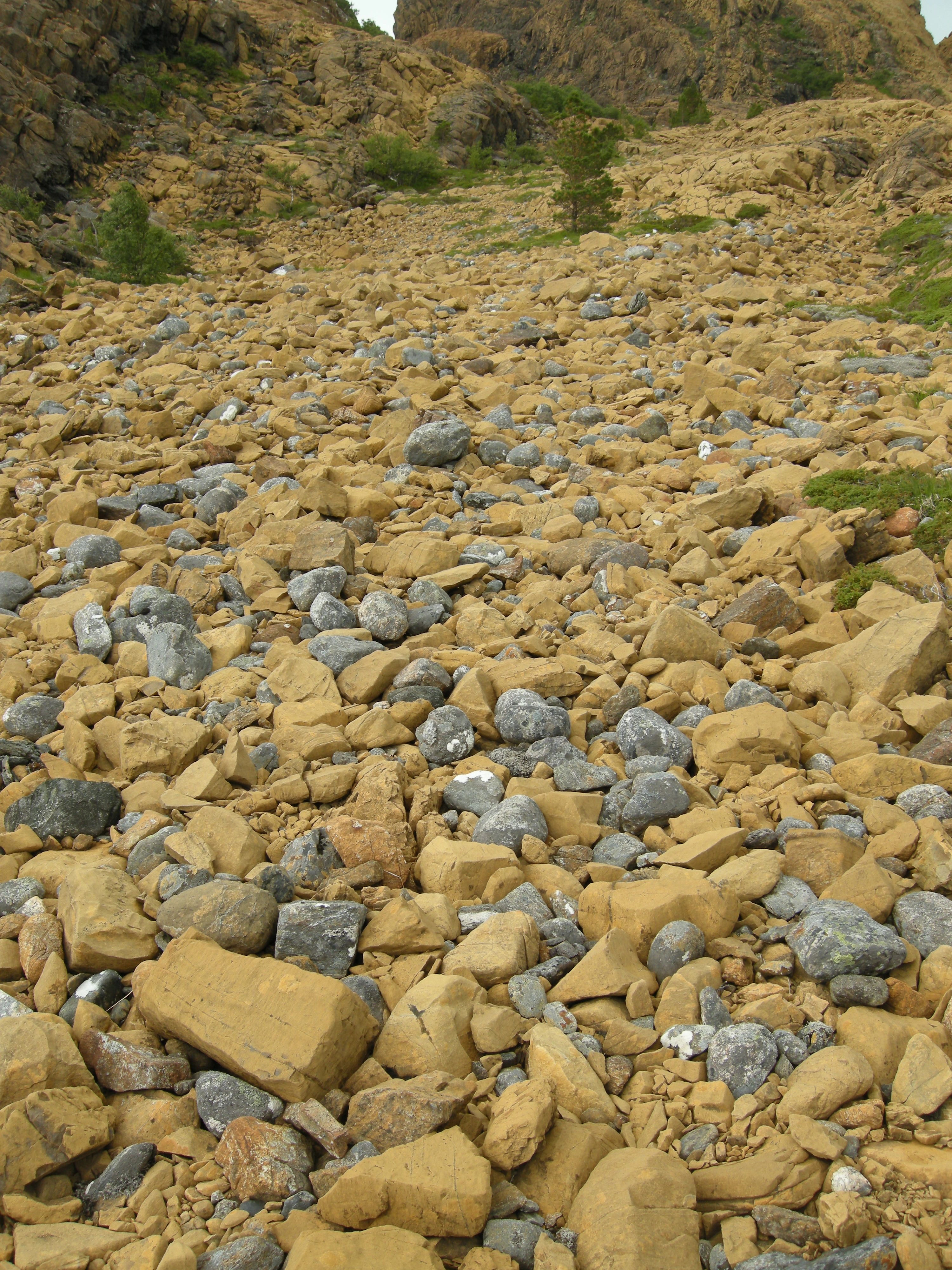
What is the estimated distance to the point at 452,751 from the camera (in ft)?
12.9

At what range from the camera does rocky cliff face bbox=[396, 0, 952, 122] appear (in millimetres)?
47031

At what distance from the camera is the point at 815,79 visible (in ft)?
155

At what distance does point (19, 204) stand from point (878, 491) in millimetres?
19135

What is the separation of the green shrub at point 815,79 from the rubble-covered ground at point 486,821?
48449 millimetres

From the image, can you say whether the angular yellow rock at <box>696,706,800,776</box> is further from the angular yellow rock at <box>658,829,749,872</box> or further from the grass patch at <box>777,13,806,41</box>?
the grass patch at <box>777,13,806,41</box>

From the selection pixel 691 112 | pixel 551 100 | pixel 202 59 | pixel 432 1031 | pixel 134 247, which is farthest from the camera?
pixel 551 100

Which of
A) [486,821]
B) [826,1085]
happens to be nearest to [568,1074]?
[826,1085]

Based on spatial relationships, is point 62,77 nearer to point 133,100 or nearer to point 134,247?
point 133,100

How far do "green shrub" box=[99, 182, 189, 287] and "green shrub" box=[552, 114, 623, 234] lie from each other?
733 centimetres

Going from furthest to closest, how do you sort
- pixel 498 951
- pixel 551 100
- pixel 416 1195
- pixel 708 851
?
pixel 551 100 → pixel 708 851 → pixel 498 951 → pixel 416 1195

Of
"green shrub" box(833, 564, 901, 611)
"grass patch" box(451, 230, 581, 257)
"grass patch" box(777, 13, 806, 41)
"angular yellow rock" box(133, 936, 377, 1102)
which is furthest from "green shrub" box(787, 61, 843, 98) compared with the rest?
"angular yellow rock" box(133, 936, 377, 1102)

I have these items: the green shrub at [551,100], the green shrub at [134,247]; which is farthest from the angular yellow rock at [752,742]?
the green shrub at [551,100]

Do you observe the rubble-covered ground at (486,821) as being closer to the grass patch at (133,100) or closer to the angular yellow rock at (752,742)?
the angular yellow rock at (752,742)

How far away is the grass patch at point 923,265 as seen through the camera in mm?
9836
